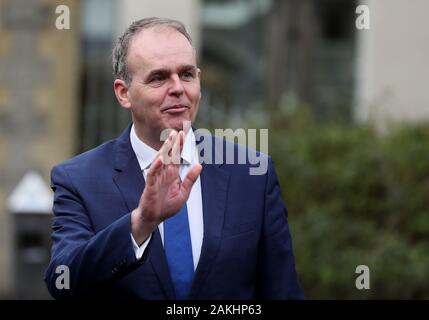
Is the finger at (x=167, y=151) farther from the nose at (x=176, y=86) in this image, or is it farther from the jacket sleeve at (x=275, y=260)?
the jacket sleeve at (x=275, y=260)

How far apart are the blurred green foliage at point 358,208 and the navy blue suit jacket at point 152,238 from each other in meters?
4.80

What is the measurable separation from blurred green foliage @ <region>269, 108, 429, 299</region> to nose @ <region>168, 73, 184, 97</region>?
5.15 metres

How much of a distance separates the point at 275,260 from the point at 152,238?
1.43 feet

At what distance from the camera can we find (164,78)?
11.2 feet

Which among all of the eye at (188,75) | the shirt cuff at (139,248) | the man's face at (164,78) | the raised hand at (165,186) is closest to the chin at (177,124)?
the man's face at (164,78)

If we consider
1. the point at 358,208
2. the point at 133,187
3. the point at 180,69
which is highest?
the point at 180,69

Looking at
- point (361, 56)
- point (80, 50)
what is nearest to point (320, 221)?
point (361, 56)

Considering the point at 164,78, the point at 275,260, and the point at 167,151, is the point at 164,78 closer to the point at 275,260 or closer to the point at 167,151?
the point at 167,151

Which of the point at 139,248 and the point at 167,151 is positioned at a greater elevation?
the point at 167,151

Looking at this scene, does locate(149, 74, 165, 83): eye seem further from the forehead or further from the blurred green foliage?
the blurred green foliage

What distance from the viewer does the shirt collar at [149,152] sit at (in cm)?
354

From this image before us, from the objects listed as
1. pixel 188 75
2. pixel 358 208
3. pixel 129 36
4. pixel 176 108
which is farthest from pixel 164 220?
pixel 358 208

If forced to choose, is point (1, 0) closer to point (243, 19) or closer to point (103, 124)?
point (103, 124)
